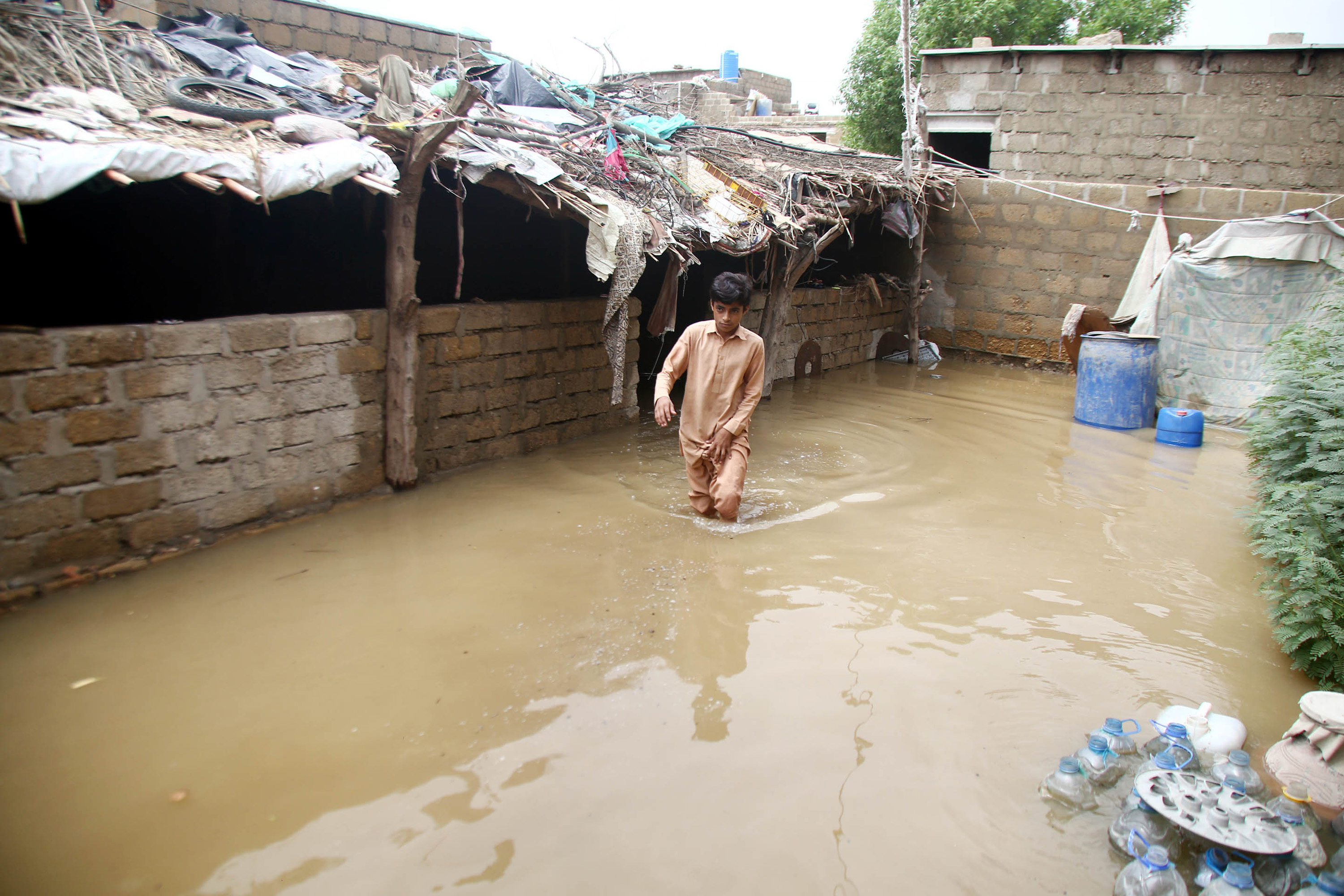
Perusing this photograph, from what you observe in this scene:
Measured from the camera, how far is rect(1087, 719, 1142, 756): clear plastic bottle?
3.23 m

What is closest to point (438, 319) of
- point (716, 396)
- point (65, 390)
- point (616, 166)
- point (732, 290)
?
point (616, 166)

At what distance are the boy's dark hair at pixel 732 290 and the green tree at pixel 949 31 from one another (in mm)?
19174

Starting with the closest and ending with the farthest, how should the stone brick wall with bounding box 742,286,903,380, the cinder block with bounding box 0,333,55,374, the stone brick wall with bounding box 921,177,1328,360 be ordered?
the cinder block with bounding box 0,333,55,374 → the stone brick wall with bounding box 921,177,1328,360 → the stone brick wall with bounding box 742,286,903,380

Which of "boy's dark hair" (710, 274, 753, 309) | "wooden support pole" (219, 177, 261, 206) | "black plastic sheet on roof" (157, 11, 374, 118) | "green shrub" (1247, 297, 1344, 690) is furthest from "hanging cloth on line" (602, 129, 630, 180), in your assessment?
"green shrub" (1247, 297, 1344, 690)

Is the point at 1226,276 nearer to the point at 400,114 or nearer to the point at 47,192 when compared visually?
the point at 400,114

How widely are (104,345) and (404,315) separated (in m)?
1.78

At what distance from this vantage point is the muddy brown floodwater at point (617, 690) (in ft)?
9.05

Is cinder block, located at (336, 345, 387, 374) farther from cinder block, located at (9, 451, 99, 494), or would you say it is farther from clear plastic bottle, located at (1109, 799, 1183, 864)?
clear plastic bottle, located at (1109, 799, 1183, 864)

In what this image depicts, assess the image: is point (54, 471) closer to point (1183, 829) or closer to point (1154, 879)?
point (1154, 879)

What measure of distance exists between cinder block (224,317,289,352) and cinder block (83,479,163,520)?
899 millimetres

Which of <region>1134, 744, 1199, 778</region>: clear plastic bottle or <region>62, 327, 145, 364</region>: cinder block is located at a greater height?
<region>62, 327, 145, 364</region>: cinder block

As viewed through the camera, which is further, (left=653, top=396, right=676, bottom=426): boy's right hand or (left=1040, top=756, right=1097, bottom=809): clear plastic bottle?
(left=653, top=396, right=676, bottom=426): boy's right hand

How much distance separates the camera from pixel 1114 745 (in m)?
3.24

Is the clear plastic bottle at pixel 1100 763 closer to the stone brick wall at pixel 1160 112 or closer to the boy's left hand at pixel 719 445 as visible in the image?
the boy's left hand at pixel 719 445
